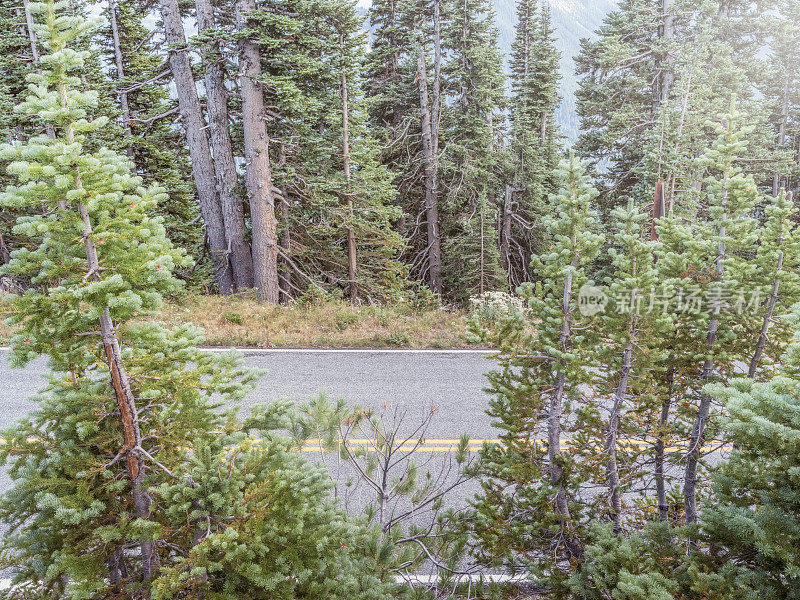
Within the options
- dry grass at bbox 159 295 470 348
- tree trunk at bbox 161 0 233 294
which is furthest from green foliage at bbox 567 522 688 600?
tree trunk at bbox 161 0 233 294

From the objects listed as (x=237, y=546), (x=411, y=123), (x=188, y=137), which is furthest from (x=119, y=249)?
(x=411, y=123)

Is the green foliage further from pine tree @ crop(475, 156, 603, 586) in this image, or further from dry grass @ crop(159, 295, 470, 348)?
dry grass @ crop(159, 295, 470, 348)

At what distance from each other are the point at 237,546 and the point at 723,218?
464 centimetres

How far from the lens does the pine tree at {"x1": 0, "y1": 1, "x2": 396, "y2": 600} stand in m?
2.71

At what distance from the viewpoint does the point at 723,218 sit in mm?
4254

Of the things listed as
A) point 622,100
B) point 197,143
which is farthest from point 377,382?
point 622,100

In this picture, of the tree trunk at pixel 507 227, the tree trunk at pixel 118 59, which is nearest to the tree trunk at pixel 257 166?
the tree trunk at pixel 118 59

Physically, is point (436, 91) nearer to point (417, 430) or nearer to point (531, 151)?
point (531, 151)

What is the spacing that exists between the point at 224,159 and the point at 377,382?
931 cm

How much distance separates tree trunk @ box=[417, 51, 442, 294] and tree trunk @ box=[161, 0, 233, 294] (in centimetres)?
905

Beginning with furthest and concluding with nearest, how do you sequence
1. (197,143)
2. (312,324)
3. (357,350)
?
(197,143) < (312,324) < (357,350)

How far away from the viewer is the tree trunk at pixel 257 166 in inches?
513

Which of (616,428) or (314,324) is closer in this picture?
(616,428)

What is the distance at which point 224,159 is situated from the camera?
14.5 metres
